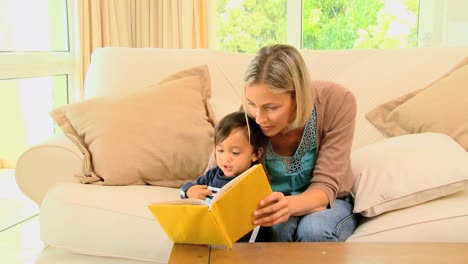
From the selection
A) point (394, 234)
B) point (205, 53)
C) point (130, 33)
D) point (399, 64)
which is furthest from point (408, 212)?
point (130, 33)

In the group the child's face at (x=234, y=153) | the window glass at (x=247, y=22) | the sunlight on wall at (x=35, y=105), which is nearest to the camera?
the child's face at (x=234, y=153)

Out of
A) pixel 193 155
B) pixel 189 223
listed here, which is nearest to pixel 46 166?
pixel 193 155

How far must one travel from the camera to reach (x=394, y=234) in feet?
4.86

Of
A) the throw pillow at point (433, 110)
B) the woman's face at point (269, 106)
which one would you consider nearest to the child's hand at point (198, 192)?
the woman's face at point (269, 106)

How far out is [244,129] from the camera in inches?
61.9

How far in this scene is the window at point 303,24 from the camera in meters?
4.06

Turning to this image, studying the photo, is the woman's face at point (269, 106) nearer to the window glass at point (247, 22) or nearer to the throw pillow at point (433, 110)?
the throw pillow at point (433, 110)

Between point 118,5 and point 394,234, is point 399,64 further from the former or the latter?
point 118,5

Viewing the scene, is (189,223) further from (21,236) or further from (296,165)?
(21,236)

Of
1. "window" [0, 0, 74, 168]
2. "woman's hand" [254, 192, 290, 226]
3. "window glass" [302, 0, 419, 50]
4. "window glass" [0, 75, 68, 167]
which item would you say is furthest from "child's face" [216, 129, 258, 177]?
"window glass" [302, 0, 419, 50]

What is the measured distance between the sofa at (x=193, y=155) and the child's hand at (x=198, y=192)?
13 centimetres

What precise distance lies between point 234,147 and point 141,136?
0.53 m

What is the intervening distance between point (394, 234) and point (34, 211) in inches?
98.0

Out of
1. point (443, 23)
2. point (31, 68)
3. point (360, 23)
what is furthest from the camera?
point (360, 23)
